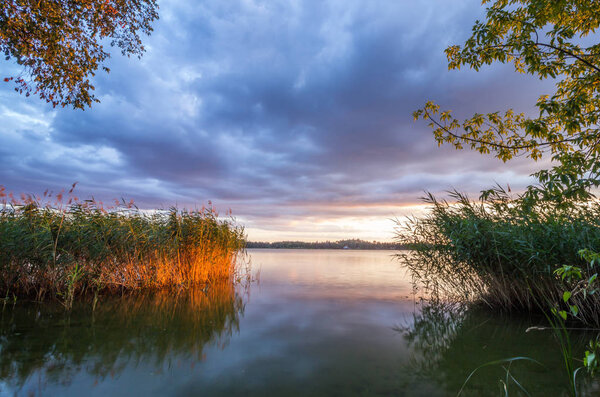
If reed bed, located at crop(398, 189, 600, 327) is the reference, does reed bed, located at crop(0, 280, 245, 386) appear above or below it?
below

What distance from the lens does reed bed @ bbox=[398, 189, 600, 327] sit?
522cm

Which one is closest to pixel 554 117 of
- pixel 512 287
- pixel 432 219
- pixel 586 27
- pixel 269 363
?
pixel 586 27

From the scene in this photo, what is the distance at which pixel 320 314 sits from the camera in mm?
6465

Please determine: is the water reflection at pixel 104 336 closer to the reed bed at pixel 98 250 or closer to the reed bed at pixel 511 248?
the reed bed at pixel 98 250

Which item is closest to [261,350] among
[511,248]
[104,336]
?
[104,336]

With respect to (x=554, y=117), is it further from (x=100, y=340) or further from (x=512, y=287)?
(x=100, y=340)

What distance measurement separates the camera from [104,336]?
456 centimetres

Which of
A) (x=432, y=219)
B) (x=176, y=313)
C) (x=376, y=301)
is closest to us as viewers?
(x=176, y=313)

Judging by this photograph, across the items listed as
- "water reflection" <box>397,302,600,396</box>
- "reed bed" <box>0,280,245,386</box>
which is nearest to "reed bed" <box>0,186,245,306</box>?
"reed bed" <box>0,280,245,386</box>

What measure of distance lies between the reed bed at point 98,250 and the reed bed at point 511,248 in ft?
22.4

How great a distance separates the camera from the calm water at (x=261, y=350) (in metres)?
3.10

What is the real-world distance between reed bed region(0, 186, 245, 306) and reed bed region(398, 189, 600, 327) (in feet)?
22.4

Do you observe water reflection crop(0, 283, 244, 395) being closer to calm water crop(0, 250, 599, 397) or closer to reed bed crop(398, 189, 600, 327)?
calm water crop(0, 250, 599, 397)

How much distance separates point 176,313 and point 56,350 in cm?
226
